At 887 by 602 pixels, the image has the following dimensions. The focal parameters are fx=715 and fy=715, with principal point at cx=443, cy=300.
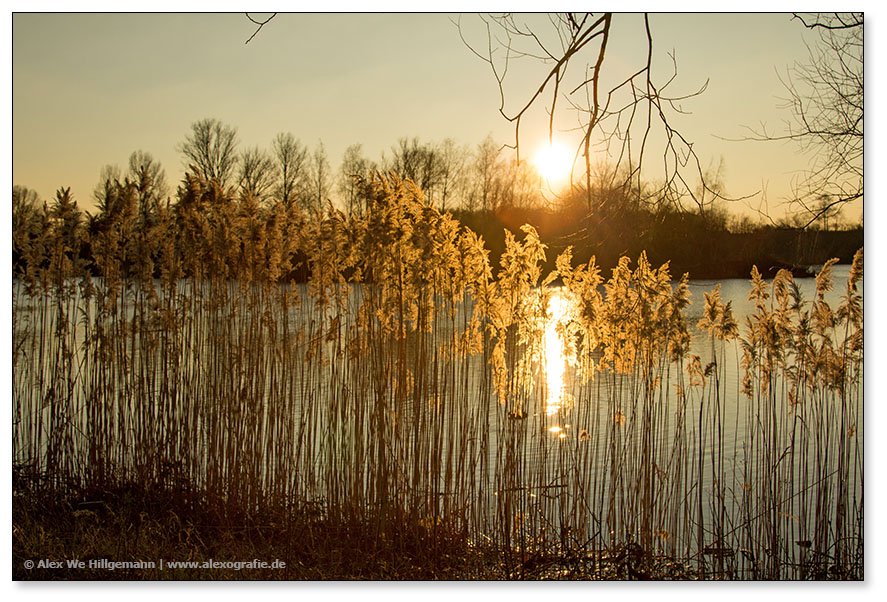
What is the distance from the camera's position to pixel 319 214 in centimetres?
318

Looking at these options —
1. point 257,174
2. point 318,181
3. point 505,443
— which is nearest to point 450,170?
point 318,181

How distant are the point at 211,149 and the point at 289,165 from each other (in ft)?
1.20

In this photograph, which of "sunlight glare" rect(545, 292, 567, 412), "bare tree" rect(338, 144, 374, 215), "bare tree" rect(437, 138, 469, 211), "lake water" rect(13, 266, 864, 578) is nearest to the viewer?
"lake water" rect(13, 266, 864, 578)

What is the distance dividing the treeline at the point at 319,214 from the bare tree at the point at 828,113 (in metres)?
0.13

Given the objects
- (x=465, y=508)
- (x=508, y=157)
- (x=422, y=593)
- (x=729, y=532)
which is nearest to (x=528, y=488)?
(x=465, y=508)

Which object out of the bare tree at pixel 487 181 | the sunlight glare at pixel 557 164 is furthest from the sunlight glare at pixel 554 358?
the bare tree at pixel 487 181

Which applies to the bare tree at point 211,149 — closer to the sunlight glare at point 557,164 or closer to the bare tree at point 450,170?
the bare tree at point 450,170

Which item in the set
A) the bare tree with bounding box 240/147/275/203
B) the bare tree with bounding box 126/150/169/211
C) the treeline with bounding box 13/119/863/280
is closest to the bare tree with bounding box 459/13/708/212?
the treeline with bounding box 13/119/863/280

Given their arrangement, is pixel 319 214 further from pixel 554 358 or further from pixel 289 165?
pixel 554 358

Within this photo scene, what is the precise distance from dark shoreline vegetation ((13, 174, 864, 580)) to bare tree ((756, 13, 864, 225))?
0.20 meters

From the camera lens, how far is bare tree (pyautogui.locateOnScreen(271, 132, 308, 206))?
3.33 metres

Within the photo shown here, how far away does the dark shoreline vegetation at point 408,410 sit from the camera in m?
2.90

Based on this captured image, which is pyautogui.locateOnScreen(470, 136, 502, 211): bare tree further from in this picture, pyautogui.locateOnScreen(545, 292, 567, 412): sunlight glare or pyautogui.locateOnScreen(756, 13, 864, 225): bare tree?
pyautogui.locateOnScreen(756, 13, 864, 225): bare tree

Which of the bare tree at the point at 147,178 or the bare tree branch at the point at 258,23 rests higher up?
the bare tree branch at the point at 258,23
